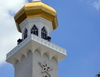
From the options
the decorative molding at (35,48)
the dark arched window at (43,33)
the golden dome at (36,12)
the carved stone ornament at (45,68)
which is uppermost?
the golden dome at (36,12)

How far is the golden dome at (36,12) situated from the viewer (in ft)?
122

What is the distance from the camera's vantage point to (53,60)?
3625 cm

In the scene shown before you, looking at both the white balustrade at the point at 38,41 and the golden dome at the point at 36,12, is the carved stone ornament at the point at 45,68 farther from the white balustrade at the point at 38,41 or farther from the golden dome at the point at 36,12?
the golden dome at the point at 36,12

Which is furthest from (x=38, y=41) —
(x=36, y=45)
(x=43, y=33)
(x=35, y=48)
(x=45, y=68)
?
(x=43, y=33)

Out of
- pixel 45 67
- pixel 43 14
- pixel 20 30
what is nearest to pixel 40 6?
pixel 43 14

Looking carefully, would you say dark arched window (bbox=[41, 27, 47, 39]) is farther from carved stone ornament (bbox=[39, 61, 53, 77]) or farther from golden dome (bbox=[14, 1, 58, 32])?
carved stone ornament (bbox=[39, 61, 53, 77])

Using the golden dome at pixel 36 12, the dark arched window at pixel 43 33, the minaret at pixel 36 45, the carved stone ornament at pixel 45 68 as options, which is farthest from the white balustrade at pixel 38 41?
the golden dome at pixel 36 12

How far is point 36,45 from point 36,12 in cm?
362

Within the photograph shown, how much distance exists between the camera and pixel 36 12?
37188 millimetres

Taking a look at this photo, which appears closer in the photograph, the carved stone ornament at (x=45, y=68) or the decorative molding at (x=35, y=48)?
the carved stone ornament at (x=45, y=68)

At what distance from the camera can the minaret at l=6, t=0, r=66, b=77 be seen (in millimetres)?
34625

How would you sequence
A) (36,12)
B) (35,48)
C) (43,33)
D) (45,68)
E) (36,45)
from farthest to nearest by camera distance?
(43,33)
(36,12)
(36,45)
(35,48)
(45,68)

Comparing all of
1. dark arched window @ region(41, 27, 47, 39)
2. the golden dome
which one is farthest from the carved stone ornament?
the golden dome

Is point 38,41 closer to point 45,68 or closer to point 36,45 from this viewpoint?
point 36,45
